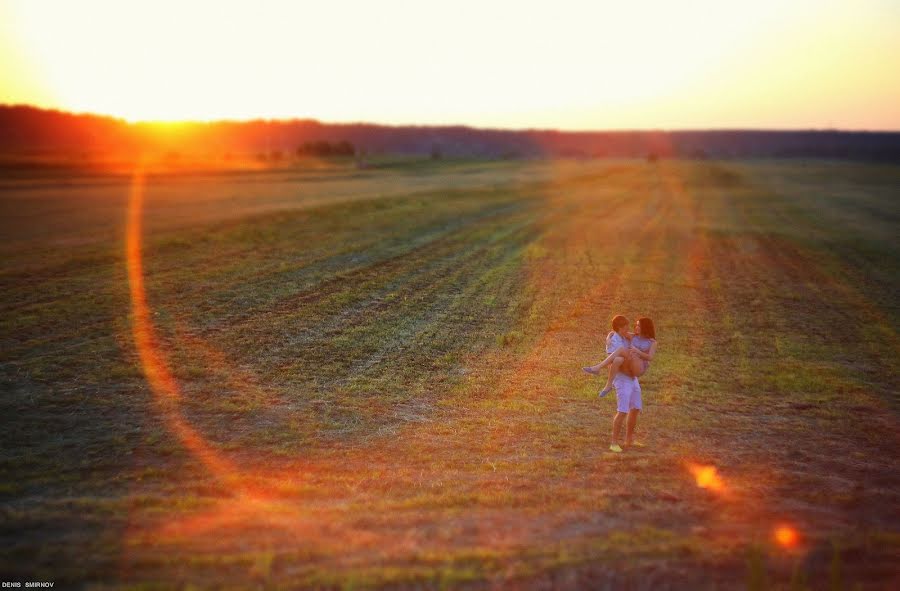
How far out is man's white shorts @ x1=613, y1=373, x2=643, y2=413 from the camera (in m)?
7.51

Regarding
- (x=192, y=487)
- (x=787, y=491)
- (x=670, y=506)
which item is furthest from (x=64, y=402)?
(x=787, y=491)

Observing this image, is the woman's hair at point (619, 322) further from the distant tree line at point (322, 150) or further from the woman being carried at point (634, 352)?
the distant tree line at point (322, 150)

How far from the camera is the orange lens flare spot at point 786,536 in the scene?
5.55 m

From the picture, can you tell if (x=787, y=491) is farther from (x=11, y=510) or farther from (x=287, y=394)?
(x=11, y=510)

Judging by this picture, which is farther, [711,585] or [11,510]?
[11,510]

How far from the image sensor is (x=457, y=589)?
493 cm

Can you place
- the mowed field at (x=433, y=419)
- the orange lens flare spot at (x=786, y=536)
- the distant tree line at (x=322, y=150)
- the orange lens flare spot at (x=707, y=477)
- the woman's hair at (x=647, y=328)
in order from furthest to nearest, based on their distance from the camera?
the distant tree line at (x=322, y=150)
the woman's hair at (x=647, y=328)
the orange lens flare spot at (x=707, y=477)
the orange lens flare spot at (x=786, y=536)
the mowed field at (x=433, y=419)

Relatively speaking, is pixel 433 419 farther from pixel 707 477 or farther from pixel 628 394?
pixel 707 477

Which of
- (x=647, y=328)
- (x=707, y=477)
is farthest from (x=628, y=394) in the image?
(x=707, y=477)

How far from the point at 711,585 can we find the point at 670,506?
47.9 inches

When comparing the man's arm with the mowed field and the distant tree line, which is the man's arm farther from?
the distant tree line

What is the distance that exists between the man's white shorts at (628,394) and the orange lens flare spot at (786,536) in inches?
82.1

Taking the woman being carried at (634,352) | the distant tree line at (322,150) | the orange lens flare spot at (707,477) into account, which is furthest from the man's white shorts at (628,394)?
the distant tree line at (322,150)

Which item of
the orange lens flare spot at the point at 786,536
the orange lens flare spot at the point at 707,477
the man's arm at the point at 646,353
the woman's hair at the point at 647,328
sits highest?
the woman's hair at the point at 647,328
